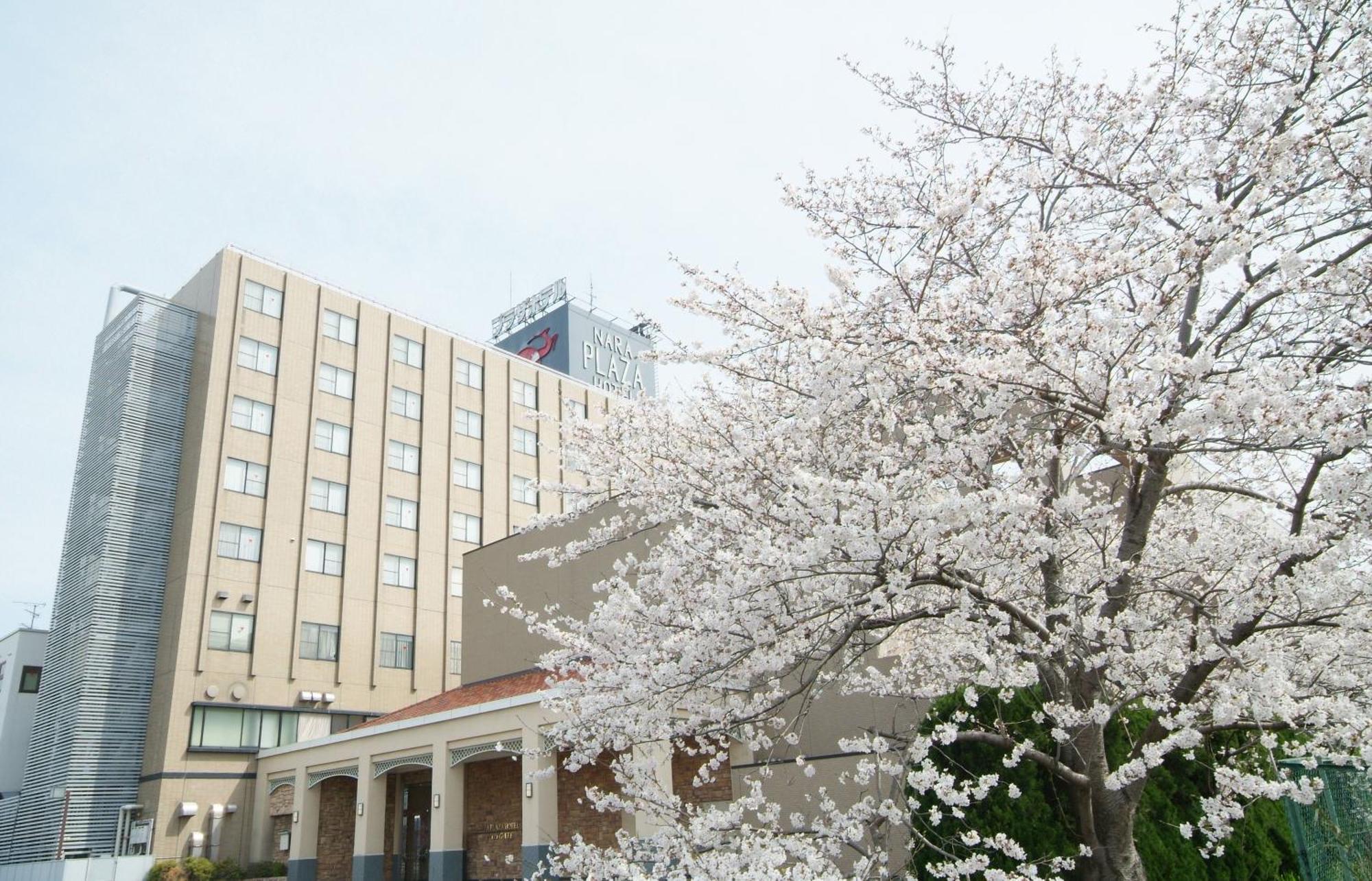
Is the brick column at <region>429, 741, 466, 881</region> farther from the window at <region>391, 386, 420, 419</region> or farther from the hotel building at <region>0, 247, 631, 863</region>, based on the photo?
the window at <region>391, 386, 420, 419</region>

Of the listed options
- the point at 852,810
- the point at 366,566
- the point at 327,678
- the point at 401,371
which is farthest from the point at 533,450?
the point at 852,810

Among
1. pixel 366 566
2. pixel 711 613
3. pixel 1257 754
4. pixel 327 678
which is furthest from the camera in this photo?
pixel 366 566

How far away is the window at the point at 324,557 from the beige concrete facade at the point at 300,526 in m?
0.11

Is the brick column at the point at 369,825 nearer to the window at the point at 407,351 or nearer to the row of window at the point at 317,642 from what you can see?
the row of window at the point at 317,642

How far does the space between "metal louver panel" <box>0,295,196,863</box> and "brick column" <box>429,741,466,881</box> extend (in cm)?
1369

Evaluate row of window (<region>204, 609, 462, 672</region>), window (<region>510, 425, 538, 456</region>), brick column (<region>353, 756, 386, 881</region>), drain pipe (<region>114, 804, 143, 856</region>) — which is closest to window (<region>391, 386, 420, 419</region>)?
window (<region>510, 425, 538, 456</region>)

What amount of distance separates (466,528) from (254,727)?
10.1 m

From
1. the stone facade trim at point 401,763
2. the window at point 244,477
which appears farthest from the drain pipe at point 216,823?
the stone facade trim at point 401,763

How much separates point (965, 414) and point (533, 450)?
32.6 m

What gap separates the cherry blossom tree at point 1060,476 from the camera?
211 inches

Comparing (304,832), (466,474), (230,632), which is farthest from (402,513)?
(304,832)

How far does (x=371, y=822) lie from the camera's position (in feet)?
60.0

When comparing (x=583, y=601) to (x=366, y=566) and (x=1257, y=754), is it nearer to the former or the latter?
(x=1257, y=754)

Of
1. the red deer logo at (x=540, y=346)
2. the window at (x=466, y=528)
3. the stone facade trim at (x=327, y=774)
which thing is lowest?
the stone facade trim at (x=327, y=774)
